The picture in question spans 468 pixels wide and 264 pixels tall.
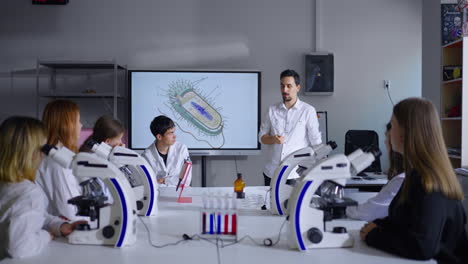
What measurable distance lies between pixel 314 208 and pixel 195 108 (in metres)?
3.51

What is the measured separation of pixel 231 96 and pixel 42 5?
262 cm

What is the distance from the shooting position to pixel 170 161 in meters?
3.37

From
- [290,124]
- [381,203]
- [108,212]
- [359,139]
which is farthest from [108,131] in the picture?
[359,139]

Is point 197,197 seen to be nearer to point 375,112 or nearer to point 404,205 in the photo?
point 404,205

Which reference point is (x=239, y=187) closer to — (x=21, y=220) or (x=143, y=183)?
(x=143, y=183)

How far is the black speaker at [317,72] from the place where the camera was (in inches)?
198

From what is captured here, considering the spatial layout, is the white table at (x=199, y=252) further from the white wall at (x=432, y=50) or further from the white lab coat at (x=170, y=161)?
the white wall at (x=432, y=50)

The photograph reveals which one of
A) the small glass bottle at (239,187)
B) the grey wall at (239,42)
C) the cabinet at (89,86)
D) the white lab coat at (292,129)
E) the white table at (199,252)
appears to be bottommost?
the white table at (199,252)

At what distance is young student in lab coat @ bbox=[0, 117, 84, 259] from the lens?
145 centimetres

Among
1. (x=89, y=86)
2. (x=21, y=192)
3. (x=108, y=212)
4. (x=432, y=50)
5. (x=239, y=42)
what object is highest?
(x=239, y=42)

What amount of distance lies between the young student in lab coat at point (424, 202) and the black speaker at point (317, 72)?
3.44m

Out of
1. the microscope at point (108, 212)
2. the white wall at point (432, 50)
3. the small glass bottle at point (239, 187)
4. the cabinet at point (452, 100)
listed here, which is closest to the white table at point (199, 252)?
the microscope at point (108, 212)

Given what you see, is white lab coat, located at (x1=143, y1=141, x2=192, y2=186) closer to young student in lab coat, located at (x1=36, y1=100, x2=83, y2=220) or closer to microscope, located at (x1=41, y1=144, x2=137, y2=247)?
young student in lab coat, located at (x1=36, y1=100, x2=83, y2=220)

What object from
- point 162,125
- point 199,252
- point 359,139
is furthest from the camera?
→ point 359,139
